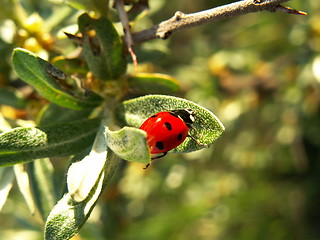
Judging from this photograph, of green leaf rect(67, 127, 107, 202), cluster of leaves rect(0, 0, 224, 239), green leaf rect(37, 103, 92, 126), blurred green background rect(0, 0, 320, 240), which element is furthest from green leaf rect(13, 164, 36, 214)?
blurred green background rect(0, 0, 320, 240)

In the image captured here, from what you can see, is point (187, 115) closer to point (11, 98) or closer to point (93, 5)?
point (93, 5)

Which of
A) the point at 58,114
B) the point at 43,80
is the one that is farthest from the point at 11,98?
the point at 43,80

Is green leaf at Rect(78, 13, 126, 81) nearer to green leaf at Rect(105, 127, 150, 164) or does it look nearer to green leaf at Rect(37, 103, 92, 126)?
green leaf at Rect(37, 103, 92, 126)

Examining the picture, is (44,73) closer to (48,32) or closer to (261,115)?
(48,32)

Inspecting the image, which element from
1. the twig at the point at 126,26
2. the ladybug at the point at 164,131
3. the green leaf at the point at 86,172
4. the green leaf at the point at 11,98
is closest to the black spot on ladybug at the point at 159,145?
the ladybug at the point at 164,131

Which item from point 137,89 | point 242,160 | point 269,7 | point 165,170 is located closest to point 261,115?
point 242,160

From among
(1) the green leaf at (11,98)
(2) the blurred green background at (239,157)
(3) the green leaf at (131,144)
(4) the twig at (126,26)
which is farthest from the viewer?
(2) the blurred green background at (239,157)

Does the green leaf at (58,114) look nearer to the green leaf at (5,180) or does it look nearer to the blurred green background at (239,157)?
the green leaf at (5,180)
